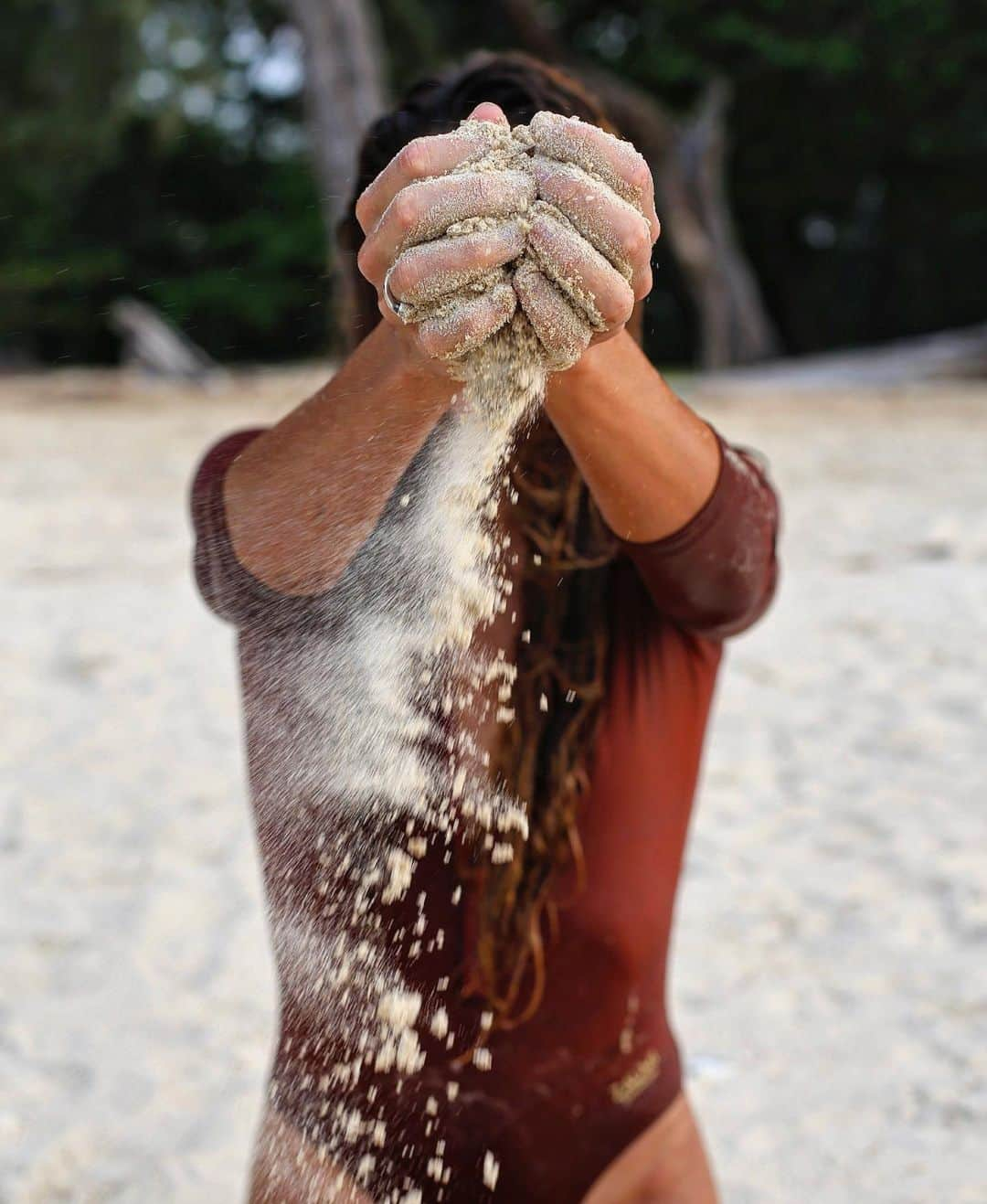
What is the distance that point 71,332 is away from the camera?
18.3m

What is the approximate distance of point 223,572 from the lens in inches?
48.5

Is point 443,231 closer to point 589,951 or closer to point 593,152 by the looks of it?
point 593,152

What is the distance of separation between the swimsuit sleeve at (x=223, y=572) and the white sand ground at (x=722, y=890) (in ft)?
4.69

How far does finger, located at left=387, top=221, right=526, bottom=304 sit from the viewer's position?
3.11 ft

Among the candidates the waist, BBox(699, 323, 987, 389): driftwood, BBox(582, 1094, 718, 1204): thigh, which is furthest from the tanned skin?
BBox(699, 323, 987, 389): driftwood

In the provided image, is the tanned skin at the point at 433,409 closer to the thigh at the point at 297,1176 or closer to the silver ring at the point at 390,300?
the silver ring at the point at 390,300

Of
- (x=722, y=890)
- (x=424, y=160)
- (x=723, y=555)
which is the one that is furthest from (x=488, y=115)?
(x=722, y=890)

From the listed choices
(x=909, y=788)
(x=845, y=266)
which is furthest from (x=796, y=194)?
(x=909, y=788)

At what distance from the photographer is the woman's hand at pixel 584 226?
Answer: 966mm

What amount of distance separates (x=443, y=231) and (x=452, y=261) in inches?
1.2

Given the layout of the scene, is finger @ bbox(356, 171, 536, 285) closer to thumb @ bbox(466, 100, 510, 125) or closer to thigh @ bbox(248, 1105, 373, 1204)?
thumb @ bbox(466, 100, 510, 125)

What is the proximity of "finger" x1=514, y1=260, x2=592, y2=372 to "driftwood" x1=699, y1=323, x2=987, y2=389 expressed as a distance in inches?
420

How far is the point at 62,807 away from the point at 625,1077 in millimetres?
2500

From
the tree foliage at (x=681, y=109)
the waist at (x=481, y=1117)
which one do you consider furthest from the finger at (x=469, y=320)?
the tree foliage at (x=681, y=109)
